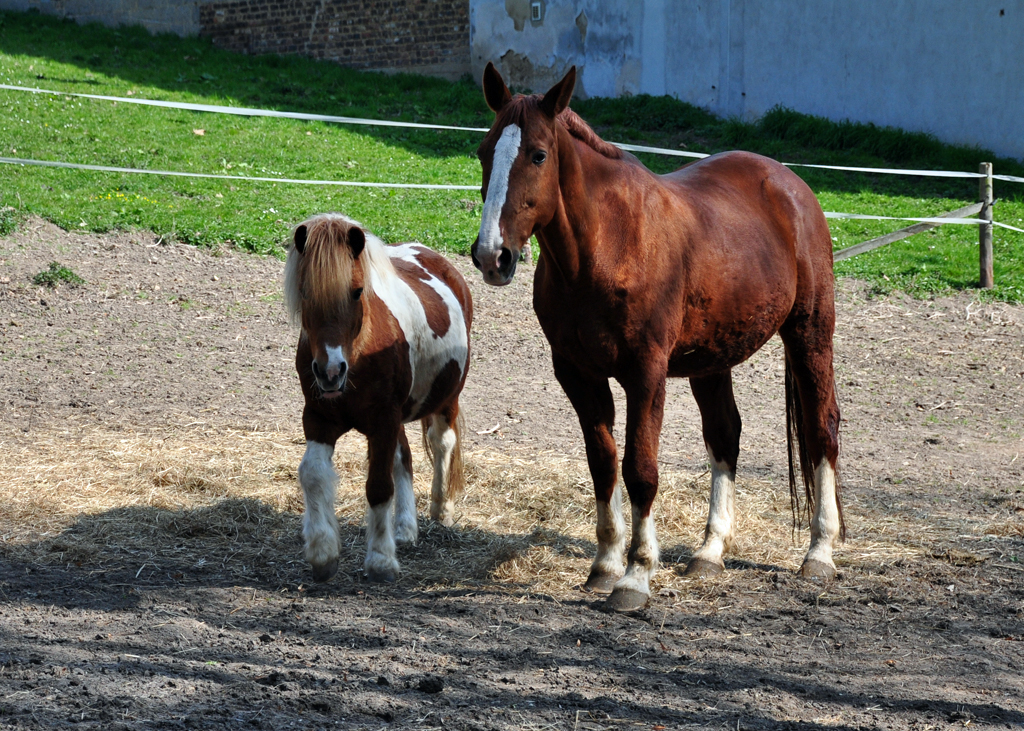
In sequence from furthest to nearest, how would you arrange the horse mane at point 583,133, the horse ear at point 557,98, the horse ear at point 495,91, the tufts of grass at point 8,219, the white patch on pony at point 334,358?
1. the tufts of grass at point 8,219
2. the white patch on pony at point 334,358
3. the horse mane at point 583,133
4. the horse ear at point 495,91
5. the horse ear at point 557,98

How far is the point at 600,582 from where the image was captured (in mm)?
4258

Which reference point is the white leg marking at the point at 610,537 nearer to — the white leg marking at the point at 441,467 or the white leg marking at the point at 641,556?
the white leg marking at the point at 641,556

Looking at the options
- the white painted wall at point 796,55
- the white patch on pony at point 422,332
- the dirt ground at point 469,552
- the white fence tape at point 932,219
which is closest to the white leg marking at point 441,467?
the dirt ground at point 469,552

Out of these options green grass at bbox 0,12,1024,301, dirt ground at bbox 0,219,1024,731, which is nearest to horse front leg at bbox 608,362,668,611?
dirt ground at bbox 0,219,1024,731

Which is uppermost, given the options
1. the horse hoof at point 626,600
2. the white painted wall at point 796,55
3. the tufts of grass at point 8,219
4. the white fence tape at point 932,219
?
the white painted wall at point 796,55

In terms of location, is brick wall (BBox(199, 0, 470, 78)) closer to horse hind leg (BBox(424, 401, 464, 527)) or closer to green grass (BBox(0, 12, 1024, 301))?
green grass (BBox(0, 12, 1024, 301))

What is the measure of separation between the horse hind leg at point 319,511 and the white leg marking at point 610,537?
1.17 metres

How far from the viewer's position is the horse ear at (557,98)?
3.53m

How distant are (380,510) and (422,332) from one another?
936 mm

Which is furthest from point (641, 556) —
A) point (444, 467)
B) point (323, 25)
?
point (323, 25)

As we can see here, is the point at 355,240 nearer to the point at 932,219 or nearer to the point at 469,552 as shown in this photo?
the point at 469,552

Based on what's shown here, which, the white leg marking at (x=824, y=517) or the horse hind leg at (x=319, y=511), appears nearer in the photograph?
the horse hind leg at (x=319, y=511)

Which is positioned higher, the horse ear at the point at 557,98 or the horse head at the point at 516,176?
the horse ear at the point at 557,98

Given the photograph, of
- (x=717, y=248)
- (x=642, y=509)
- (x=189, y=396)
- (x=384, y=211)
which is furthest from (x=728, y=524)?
(x=384, y=211)
